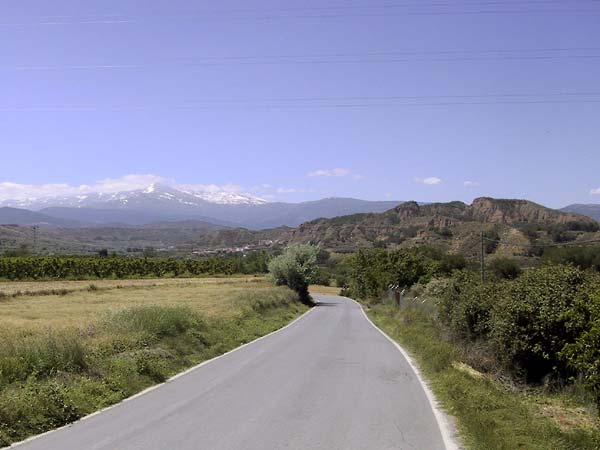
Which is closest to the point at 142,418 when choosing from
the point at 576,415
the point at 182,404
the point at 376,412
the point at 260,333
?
the point at 182,404

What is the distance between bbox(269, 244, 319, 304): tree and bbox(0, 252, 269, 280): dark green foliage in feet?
43.6

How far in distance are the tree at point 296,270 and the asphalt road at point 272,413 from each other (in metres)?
47.9

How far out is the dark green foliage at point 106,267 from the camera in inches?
3241

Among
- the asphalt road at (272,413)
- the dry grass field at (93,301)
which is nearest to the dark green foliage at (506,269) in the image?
the dry grass field at (93,301)

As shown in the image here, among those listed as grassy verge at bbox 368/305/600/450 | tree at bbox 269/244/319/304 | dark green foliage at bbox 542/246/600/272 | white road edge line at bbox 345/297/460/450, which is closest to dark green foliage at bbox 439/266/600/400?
grassy verge at bbox 368/305/600/450

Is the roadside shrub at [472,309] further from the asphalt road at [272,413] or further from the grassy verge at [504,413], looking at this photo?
the asphalt road at [272,413]

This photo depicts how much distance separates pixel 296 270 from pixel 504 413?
55579mm

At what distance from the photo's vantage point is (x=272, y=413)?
10.2 m

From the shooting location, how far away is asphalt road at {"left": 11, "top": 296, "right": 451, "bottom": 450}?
27.3 ft

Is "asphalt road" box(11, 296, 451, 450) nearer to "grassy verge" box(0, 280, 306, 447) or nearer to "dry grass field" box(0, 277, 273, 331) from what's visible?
"grassy verge" box(0, 280, 306, 447)

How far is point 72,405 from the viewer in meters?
10.4

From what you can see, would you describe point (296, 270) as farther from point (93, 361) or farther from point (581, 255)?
point (93, 361)

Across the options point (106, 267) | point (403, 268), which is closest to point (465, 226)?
point (403, 268)

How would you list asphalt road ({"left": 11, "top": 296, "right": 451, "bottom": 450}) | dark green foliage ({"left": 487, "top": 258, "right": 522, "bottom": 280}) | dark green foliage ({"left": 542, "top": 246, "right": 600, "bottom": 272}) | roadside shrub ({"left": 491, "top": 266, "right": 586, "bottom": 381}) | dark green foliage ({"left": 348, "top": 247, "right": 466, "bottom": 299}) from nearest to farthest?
1. asphalt road ({"left": 11, "top": 296, "right": 451, "bottom": 450})
2. roadside shrub ({"left": 491, "top": 266, "right": 586, "bottom": 381})
3. dark green foliage ({"left": 542, "top": 246, "right": 600, "bottom": 272})
4. dark green foliage ({"left": 487, "top": 258, "right": 522, "bottom": 280})
5. dark green foliage ({"left": 348, "top": 247, "right": 466, "bottom": 299})
